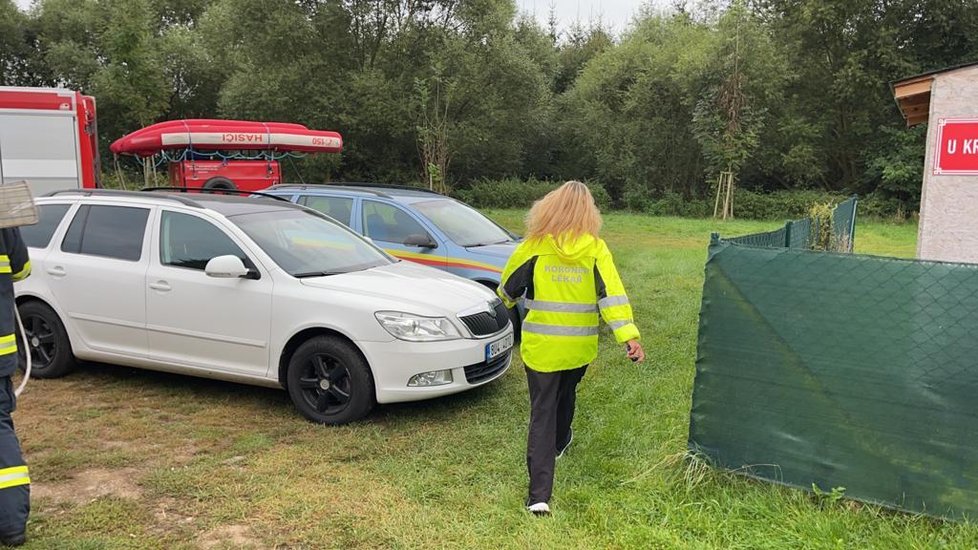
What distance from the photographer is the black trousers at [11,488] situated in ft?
10.8

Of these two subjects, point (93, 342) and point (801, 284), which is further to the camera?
A: point (93, 342)

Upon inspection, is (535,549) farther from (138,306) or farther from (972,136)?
(972,136)

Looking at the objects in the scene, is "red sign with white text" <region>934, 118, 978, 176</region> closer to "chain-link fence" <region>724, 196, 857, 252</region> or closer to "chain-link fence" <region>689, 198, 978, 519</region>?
"chain-link fence" <region>724, 196, 857, 252</region>

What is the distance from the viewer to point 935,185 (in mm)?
5863

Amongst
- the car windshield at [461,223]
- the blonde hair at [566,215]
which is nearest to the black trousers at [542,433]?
the blonde hair at [566,215]

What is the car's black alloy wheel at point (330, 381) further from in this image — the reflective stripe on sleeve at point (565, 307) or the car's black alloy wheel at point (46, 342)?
the car's black alloy wheel at point (46, 342)

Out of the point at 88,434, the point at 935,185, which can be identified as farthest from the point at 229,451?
the point at 935,185

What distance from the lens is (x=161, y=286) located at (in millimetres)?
5465

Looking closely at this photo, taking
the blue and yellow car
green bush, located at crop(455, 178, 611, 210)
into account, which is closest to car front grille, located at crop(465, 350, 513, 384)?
the blue and yellow car

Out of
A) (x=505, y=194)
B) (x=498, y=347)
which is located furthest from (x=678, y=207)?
(x=498, y=347)

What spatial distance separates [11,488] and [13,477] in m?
0.05

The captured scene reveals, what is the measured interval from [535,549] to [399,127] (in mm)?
26248

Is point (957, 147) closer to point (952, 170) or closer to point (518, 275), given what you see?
point (952, 170)

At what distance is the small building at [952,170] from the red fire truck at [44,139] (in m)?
12.2
